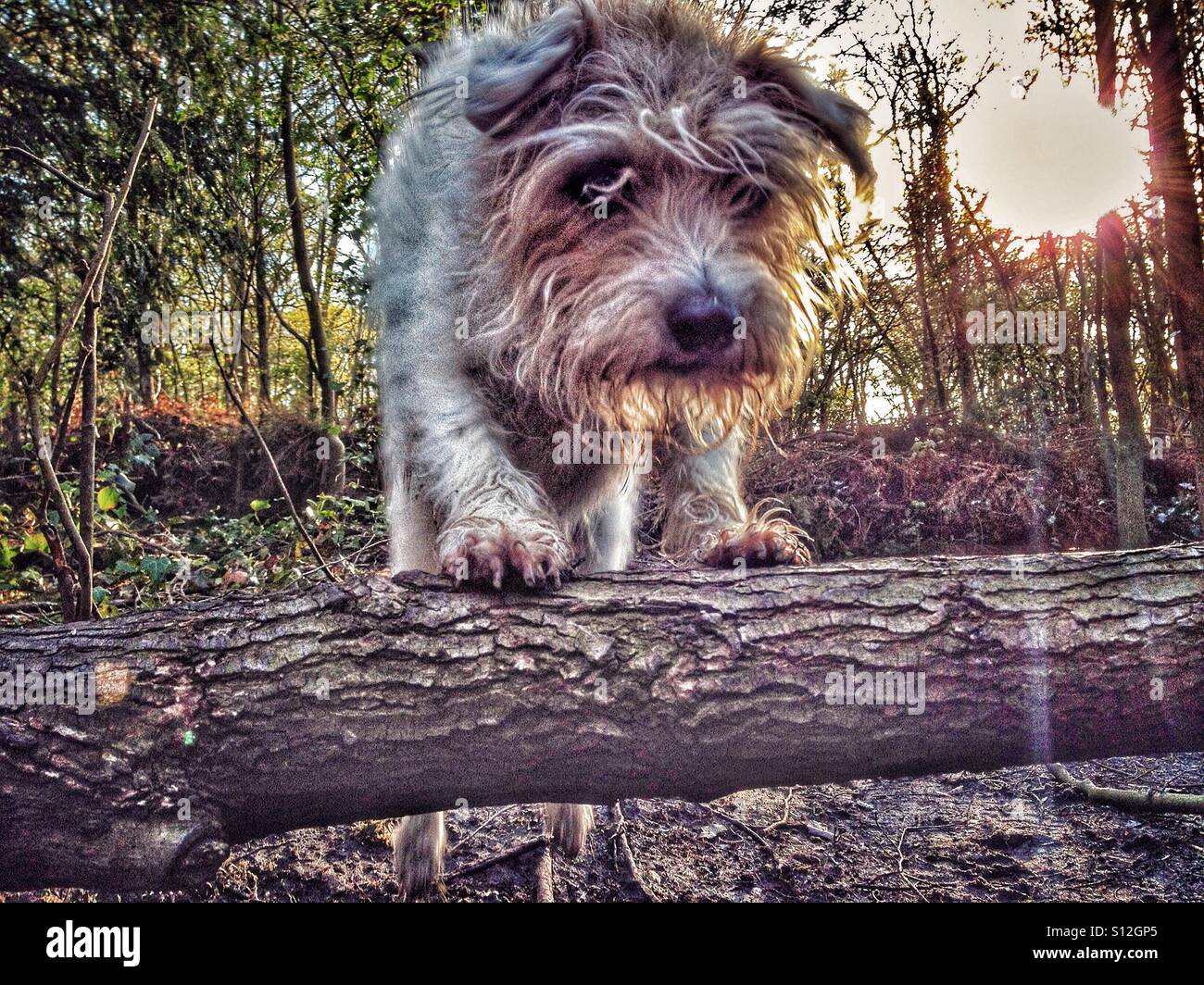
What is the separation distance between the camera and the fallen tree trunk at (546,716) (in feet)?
6.47

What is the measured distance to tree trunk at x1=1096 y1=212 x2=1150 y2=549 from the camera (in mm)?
4086

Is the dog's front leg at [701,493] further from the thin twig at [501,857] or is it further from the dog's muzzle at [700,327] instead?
the thin twig at [501,857]

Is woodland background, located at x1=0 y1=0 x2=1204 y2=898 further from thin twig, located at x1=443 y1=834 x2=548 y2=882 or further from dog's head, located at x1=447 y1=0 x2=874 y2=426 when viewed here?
dog's head, located at x1=447 y1=0 x2=874 y2=426

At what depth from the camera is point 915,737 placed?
6.57 ft

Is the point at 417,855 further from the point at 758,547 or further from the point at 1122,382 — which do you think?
the point at 1122,382

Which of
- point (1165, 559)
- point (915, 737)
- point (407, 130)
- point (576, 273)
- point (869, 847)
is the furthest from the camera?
point (407, 130)

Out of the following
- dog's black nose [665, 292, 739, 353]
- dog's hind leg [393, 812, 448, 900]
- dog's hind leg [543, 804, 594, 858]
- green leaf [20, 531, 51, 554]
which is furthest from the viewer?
green leaf [20, 531, 51, 554]

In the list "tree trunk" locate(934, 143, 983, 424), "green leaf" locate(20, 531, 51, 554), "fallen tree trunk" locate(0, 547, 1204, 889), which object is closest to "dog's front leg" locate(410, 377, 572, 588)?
"fallen tree trunk" locate(0, 547, 1204, 889)

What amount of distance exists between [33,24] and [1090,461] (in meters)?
6.47

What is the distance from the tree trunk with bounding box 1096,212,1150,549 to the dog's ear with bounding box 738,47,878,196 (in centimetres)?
206

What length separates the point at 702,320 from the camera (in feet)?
8.10

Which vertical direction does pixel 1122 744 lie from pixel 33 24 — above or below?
below

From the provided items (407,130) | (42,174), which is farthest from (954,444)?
(42,174)
